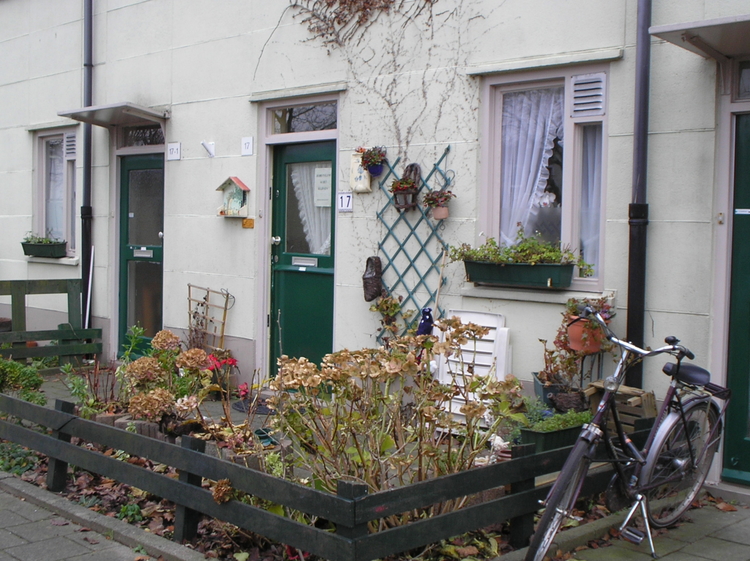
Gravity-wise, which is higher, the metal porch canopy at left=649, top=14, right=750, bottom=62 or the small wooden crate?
the metal porch canopy at left=649, top=14, right=750, bottom=62

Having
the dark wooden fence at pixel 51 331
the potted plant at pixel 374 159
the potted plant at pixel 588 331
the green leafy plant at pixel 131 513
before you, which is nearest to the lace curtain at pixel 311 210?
the potted plant at pixel 374 159

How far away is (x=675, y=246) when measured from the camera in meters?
5.38

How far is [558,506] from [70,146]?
8420 millimetres

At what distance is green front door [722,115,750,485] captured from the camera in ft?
17.0

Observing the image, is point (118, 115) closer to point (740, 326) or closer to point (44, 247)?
point (44, 247)

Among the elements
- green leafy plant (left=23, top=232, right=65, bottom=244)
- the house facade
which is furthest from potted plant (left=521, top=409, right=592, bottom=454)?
green leafy plant (left=23, top=232, right=65, bottom=244)

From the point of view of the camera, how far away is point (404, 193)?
6715mm

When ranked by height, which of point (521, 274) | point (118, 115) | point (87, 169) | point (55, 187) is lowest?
point (521, 274)

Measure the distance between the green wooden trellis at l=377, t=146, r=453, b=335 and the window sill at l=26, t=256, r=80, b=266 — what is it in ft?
16.0

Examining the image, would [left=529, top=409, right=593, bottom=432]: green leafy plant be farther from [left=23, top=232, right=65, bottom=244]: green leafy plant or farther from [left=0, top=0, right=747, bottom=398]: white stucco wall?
[left=23, top=232, right=65, bottom=244]: green leafy plant

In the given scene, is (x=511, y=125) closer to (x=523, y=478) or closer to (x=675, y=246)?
(x=675, y=246)

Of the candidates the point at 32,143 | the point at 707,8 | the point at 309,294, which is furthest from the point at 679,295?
the point at 32,143

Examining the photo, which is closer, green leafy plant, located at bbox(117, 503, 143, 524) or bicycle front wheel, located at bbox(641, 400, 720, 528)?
bicycle front wheel, located at bbox(641, 400, 720, 528)

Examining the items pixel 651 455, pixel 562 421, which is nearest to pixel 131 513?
pixel 562 421
